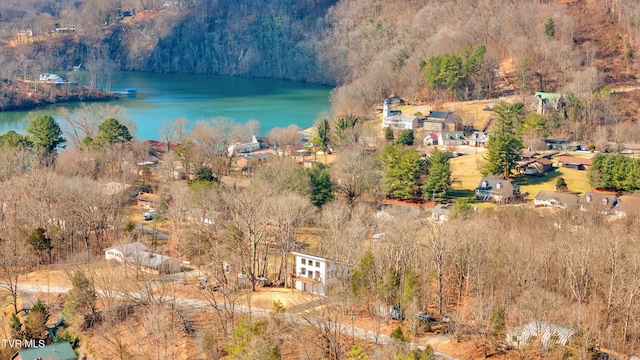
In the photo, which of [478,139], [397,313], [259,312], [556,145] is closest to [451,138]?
[478,139]

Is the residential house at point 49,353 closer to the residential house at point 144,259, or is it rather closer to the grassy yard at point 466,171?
the residential house at point 144,259

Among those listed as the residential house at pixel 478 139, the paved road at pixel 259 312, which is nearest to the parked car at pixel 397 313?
the paved road at pixel 259 312

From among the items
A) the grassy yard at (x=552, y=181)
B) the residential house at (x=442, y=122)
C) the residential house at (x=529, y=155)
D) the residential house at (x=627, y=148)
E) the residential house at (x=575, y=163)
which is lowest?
the grassy yard at (x=552, y=181)

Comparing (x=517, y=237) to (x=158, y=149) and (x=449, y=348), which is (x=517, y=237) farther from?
(x=158, y=149)

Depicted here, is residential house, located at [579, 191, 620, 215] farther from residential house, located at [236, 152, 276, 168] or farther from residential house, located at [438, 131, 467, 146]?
residential house, located at [236, 152, 276, 168]

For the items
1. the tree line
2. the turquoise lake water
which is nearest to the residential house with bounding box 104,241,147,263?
the tree line
